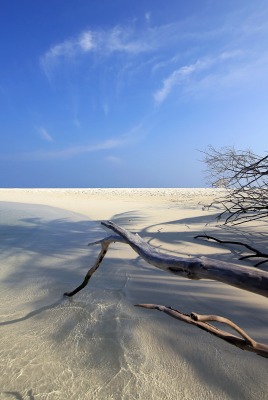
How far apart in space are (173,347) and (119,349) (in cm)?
39

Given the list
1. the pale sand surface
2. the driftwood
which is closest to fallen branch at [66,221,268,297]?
the driftwood

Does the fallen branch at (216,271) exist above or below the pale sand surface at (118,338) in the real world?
above

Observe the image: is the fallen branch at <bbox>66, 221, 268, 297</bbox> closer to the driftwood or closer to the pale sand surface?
the driftwood

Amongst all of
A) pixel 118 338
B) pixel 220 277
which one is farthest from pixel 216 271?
pixel 118 338

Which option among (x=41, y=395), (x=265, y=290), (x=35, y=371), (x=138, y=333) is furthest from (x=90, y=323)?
(x=265, y=290)

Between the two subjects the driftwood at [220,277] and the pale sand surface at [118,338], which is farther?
the pale sand surface at [118,338]

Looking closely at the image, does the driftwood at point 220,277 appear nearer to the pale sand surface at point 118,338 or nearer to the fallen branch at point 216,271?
the fallen branch at point 216,271

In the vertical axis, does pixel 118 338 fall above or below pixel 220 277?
below

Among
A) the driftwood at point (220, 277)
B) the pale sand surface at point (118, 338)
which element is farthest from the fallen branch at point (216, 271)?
the pale sand surface at point (118, 338)

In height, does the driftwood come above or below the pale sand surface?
above

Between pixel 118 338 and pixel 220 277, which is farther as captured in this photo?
pixel 118 338

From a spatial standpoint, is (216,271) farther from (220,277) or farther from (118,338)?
(118,338)

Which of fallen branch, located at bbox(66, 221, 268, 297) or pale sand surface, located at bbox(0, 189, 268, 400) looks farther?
pale sand surface, located at bbox(0, 189, 268, 400)

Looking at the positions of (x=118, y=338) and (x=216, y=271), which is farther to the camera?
(x=118, y=338)
